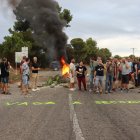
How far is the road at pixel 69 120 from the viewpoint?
10.4 meters

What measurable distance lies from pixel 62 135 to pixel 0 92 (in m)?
13.8

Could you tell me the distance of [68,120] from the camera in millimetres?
12984

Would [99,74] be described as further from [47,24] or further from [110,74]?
[47,24]

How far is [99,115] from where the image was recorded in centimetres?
1417

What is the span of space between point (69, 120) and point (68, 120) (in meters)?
0.03

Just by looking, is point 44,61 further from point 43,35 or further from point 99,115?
point 99,115

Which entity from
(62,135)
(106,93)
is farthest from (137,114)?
(106,93)

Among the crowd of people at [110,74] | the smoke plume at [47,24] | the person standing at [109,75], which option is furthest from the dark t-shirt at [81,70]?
the smoke plume at [47,24]

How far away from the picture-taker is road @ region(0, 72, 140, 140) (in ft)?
34.1

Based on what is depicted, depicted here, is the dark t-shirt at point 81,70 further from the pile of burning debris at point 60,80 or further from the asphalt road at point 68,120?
the asphalt road at point 68,120

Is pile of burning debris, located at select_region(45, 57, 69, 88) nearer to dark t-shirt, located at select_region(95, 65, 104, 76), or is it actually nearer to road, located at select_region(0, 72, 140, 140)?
dark t-shirt, located at select_region(95, 65, 104, 76)

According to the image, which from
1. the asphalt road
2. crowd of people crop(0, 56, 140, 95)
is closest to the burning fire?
crowd of people crop(0, 56, 140, 95)

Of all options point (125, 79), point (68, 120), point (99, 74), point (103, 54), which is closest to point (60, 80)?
point (125, 79)

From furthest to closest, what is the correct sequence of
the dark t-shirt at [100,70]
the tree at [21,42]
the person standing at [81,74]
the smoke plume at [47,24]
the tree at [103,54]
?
the tree at [21,42] → the smoke plume at [47,24] → the tree at [103,54] → the person standing at [81,74] → the dark t-shirt at [100,70]
